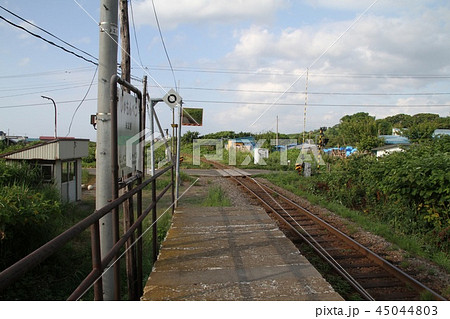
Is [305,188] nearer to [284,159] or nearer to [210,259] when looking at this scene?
[210,259]

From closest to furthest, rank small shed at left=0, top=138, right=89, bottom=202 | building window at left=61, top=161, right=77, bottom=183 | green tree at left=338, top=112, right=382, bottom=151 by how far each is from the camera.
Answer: small shed at left=0, top=138, right=89, bottom=202, building window at left=61, top=161, right=77, bottom=183, green tree at left=338, top=112, right=382, bottom=151

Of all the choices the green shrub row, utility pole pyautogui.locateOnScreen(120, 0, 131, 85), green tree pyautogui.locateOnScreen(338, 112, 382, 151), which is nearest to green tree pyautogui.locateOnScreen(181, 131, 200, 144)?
green tree pyautogui.locateOnScreen(338, 112, 382, 151)

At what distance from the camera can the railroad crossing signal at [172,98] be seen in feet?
22.6

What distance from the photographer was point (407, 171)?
7.98 meters

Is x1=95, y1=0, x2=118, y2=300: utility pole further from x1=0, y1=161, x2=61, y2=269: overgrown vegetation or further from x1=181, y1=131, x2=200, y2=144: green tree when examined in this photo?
x1=181, y1=131, x2=200, y2=144: green tree

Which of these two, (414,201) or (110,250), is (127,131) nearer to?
(110,250)

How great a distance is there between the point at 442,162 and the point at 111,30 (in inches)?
280

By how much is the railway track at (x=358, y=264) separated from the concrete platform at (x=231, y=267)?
1.12m

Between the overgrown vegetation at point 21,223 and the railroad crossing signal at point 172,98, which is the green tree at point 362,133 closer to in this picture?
the railroad crossing signal at point 172,98

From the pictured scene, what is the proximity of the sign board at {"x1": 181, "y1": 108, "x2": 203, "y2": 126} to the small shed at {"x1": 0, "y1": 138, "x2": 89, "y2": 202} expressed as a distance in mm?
5140

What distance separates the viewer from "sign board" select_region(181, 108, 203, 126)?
9117 mm

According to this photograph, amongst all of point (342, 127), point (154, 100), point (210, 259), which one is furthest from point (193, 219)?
point (342, 127)

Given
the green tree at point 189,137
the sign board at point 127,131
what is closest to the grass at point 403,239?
the sign board at point 127,131

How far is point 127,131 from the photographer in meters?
3.60
